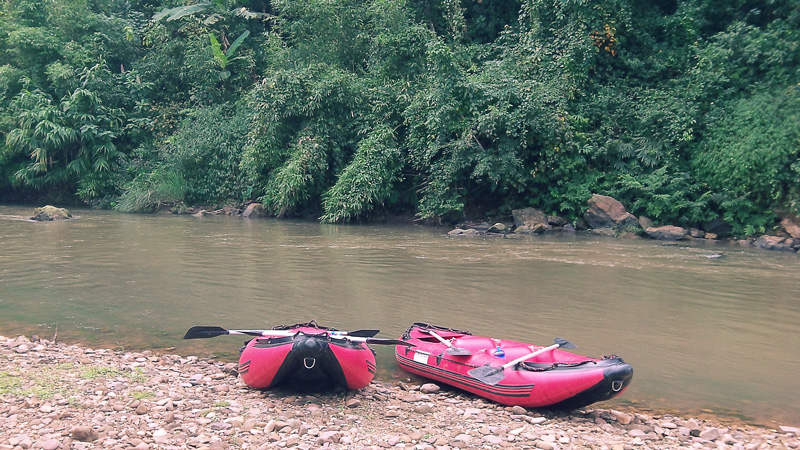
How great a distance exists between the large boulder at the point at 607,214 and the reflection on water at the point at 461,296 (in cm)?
110

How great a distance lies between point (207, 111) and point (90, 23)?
610 cm

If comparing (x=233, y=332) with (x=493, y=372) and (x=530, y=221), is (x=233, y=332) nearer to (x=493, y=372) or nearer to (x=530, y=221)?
(x=493, y=372)

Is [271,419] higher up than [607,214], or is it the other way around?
[607,214]

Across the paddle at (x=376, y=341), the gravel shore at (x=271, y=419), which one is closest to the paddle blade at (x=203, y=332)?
the gravel shore at (x=271, y=419)

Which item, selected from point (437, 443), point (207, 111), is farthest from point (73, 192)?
point (437, 443)

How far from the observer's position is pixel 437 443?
4.13 meters

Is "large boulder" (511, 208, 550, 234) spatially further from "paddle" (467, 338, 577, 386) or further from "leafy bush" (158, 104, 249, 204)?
"paddle" (467, 338, 577, 386)

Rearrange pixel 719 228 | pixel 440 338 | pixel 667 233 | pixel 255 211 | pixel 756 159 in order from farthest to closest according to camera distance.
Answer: pixel 255 211, pixel 719 228, pixel 667 233, pixel 756 159, pixel 440 338

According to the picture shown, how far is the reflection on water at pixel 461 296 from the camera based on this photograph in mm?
6254

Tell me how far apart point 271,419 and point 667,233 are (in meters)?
13.0

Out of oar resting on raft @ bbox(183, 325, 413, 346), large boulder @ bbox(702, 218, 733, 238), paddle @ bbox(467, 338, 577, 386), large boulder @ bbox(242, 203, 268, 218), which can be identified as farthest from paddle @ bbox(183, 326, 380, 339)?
large boulder @ bbox(242, 203, 268, 218)

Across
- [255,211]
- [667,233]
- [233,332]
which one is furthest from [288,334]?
[255,211]

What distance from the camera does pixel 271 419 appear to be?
4.42m

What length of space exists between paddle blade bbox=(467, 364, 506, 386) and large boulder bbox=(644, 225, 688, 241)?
37.3 feet
